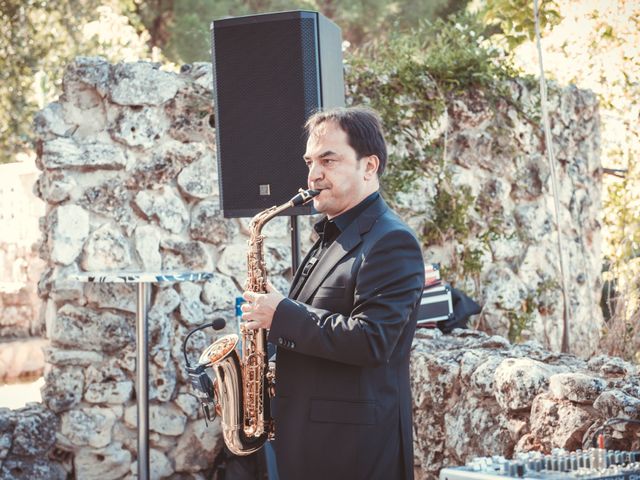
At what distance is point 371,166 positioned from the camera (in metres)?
2.18

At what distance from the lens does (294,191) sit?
10.8 ft

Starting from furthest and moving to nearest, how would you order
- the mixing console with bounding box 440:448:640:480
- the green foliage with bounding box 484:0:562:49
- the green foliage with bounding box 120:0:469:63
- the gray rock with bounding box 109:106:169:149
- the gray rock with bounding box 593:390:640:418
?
the green foliage with bounding box 120:0:469:63, the green foliage with bounding box 484:0:562:49, the gray rock with bounding box 109:106:169:149, the gray rock with bounding box 593:390:640:418, the mixing console with bounding box 440:448:640:480

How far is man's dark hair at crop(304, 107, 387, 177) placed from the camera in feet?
7.07

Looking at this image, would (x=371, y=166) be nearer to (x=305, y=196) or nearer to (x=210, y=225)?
(x=305, y=196)

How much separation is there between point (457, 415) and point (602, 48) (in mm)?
4246

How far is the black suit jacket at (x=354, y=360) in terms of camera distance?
2.00m

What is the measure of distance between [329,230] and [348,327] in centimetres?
34

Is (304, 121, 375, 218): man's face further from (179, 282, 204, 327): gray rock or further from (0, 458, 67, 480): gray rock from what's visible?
(0, 458, 67, 480): gray rock

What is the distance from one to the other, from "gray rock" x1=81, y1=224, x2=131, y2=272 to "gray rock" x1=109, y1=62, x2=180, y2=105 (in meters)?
0.61

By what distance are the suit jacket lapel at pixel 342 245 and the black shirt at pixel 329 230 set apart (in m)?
0.02

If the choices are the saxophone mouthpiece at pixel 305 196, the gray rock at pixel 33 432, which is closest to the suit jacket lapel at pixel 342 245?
the saxophone mouthpiece at pixel 305 196

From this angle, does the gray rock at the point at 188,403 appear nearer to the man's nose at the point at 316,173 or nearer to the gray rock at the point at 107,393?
the gray rock at the point at 107,393

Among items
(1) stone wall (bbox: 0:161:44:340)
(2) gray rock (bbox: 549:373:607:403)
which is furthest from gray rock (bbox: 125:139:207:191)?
(1) stone wall (bbox: 0:161:44:340)

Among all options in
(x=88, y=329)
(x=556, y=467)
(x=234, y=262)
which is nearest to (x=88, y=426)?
(x=88, y=329)
